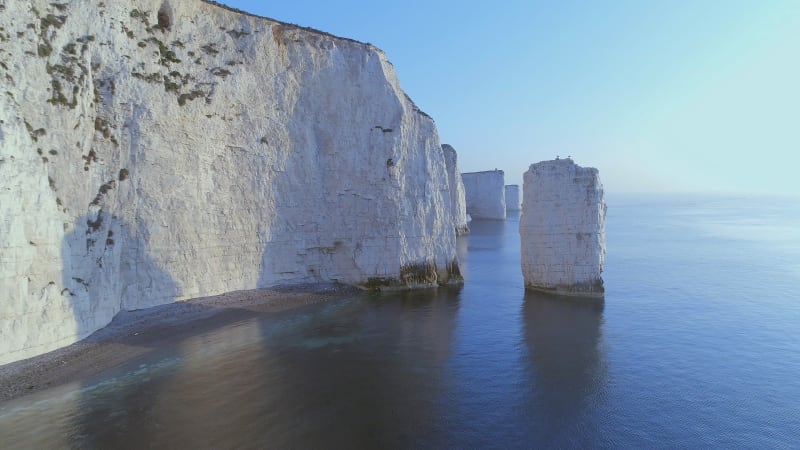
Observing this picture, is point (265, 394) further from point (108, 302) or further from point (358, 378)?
point (108, 302)

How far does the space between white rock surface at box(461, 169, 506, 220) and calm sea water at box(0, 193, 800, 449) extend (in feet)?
248

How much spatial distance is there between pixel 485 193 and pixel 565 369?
290 ft

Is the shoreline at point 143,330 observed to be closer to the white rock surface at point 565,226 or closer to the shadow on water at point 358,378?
the shadow on water at point 358,378

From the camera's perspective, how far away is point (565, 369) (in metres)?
15.5

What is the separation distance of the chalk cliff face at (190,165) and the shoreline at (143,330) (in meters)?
0.56

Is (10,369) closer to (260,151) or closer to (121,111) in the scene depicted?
(121,111)

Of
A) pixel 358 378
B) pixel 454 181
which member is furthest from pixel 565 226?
pixel 454 181

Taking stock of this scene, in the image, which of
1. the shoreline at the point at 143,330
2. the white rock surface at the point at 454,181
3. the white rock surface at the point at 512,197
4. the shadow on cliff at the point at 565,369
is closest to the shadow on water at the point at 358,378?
the shoreline at the point at 143,330

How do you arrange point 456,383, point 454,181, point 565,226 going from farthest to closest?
point 454,181 < point 565,226 < point 456,383

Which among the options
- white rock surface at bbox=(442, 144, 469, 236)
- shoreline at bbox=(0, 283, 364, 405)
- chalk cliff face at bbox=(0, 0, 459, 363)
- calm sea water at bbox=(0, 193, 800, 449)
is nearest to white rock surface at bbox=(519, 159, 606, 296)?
calm sea water at bbox=(0, 193, 800, 449)

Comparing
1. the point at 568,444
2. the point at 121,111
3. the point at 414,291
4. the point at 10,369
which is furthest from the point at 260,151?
the point at 568,444

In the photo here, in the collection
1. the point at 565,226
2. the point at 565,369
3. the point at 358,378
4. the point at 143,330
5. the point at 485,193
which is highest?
the point at 485,193

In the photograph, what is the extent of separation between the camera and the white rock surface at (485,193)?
99838 millimetres

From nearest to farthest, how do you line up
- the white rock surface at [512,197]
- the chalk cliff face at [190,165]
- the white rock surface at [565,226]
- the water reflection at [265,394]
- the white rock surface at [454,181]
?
the water reflection at [265,394], the chalk cliff face at [190,165], the white rock surface at [565,226], the white rock surface at [454,181], the white rock surface at [512,197]
